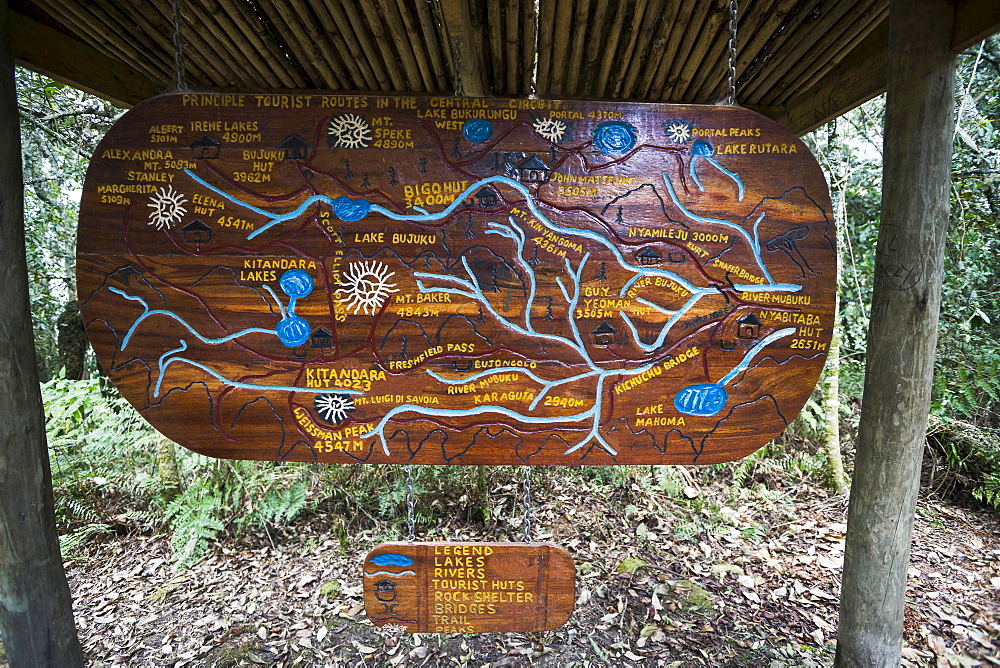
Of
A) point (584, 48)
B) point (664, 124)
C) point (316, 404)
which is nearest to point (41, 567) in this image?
point (316, 404)

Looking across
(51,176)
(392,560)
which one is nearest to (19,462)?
(392,560)

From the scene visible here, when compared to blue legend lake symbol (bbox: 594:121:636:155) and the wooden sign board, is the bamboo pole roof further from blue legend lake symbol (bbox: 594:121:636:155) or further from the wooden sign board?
the wooden sign board

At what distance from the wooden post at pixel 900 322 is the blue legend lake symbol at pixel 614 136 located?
1.03 metres

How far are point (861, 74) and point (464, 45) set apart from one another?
2057 mm

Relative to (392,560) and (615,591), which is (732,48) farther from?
(615,591)

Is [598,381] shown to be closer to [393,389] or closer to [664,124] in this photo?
[393,389]

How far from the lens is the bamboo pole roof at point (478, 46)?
2.16 meters

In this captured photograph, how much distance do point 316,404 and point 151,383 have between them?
28.3 inches

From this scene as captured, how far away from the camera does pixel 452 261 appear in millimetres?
2018

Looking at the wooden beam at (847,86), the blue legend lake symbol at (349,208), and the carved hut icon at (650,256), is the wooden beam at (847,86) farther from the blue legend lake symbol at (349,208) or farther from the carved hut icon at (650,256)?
the blue legend lake symbol at (349,208)

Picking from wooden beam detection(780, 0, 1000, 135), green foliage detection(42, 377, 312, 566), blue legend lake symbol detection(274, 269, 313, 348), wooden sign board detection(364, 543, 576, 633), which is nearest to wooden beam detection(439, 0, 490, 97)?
blue legend lake symbol detection(274, 269, 313, 348)

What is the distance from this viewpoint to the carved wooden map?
2.01 m

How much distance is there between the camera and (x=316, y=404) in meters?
2.05

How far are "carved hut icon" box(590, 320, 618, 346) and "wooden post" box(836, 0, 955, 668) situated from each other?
1062 mm
